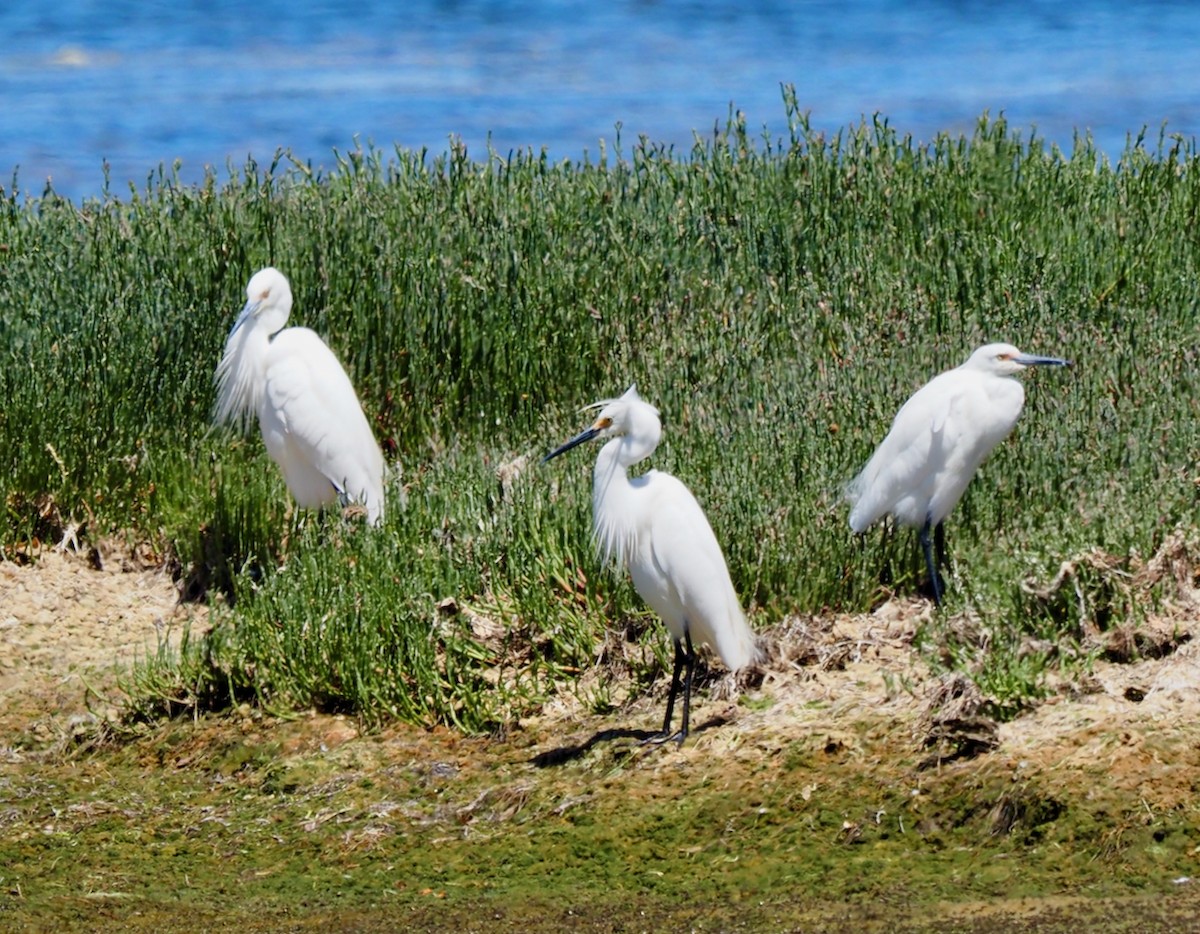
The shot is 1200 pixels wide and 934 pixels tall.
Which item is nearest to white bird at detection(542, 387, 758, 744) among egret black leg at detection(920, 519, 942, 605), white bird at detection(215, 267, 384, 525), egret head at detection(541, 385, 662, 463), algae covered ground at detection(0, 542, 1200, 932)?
egret head at detection(541, 385, 662, 463)

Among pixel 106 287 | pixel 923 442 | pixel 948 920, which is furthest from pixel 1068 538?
pixel 106 287

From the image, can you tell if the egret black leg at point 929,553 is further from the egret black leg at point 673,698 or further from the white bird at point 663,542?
the egret black leg at point 673,698

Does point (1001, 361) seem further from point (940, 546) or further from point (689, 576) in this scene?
point (689, 576)

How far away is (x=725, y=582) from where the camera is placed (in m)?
5.41

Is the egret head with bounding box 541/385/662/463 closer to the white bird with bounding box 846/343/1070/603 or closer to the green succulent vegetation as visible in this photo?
the green succulent vegetation

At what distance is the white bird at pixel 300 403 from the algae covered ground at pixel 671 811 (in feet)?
4.88

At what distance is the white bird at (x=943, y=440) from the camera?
238 inches

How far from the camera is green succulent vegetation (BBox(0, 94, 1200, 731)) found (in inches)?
239

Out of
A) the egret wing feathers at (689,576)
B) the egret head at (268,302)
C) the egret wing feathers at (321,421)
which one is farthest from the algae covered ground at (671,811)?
the egret head at (268,302)

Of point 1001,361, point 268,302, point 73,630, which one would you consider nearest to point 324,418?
point 268,302

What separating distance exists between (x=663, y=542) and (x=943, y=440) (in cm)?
127

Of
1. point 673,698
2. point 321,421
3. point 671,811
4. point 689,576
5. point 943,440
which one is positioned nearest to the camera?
point 671,811

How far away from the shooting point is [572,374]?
8.20 m

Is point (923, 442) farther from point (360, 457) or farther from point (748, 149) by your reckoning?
point (748, 149)
